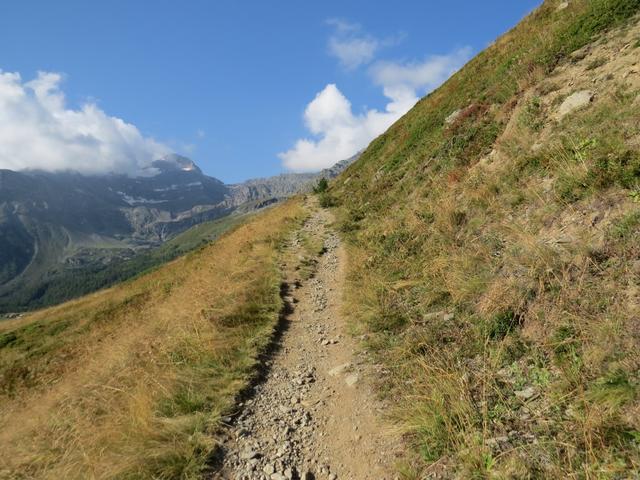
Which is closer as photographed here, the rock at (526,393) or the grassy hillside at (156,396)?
the rock at (526,393)

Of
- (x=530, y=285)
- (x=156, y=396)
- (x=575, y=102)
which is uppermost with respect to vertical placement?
(x=575, y=102)

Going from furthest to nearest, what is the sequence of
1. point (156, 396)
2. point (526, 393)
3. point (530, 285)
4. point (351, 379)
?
point (351, 379), point (156, 396), point (530, 285), point (526, 393)

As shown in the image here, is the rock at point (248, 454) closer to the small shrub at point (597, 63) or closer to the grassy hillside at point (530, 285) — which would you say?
the grassy hillside at point (530, 285)

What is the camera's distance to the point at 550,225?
7883 mm

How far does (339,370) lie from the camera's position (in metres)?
8.03

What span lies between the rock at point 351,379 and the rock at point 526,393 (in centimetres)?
304

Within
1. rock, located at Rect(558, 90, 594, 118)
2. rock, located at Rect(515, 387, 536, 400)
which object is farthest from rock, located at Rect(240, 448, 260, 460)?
rock, located at Rect(558, 90, 594, 118)

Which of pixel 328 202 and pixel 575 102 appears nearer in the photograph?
pixel 575 102

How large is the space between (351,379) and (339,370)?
1.89 ft

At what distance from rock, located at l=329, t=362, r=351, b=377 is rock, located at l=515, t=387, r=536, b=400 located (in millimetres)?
3603

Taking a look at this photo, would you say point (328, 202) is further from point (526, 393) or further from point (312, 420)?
point (526, 393)

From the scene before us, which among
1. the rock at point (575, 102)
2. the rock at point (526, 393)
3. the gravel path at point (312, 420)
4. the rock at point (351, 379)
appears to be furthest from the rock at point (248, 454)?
the rock at point (575, 102)

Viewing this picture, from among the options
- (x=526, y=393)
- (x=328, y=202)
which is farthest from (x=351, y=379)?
(x=328, y=202)

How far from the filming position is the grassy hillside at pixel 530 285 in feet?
14.5
